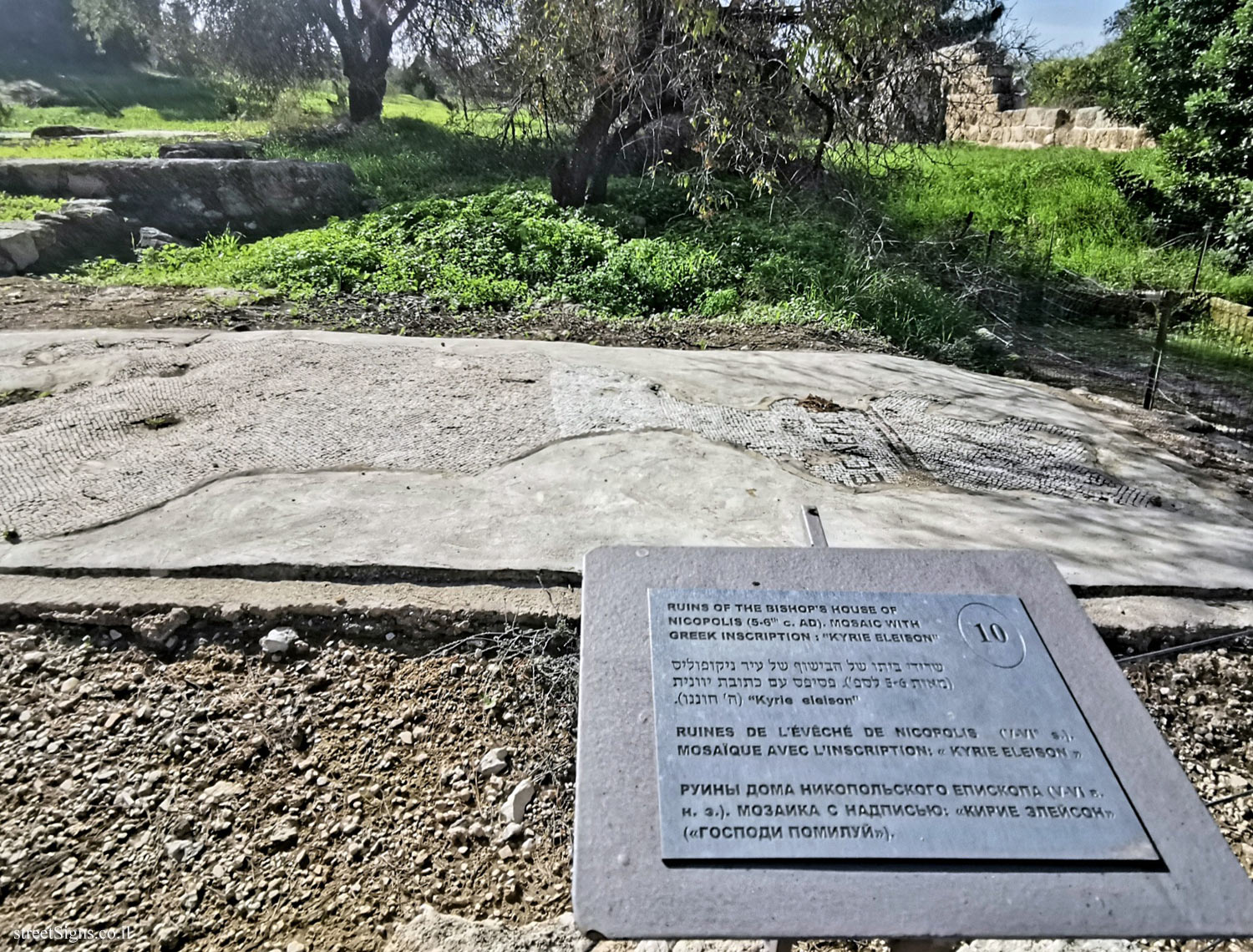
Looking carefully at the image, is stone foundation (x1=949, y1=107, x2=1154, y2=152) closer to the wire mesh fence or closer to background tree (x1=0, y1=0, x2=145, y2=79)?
the wire mesh fence

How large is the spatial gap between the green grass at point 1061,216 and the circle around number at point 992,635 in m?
8.20

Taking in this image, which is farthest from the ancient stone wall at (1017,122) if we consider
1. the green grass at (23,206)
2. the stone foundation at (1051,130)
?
the green grass at (23,206)

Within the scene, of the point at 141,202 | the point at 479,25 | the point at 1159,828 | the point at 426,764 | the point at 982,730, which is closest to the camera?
the point at 1159,828

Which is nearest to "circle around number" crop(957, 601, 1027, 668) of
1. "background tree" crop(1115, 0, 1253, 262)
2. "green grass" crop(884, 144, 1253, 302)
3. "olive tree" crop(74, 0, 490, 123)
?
"green grass" crop(884, 144, 1253, 302)

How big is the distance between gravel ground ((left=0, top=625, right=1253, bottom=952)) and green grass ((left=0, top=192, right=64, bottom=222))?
20.3ft

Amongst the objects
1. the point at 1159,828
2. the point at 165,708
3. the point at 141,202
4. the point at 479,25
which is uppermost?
the point at 479,25

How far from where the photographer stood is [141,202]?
801cm

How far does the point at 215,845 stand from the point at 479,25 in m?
13.7

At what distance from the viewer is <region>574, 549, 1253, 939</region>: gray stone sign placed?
1.21m

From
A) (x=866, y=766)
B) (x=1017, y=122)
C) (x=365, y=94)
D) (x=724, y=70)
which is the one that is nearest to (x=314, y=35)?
(x=365, y=94)

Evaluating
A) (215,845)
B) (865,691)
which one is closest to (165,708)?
(215,845)

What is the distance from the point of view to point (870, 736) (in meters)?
1.41

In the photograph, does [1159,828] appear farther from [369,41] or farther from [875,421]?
[369,41]

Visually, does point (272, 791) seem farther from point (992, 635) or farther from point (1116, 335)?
point (1116, 335)
